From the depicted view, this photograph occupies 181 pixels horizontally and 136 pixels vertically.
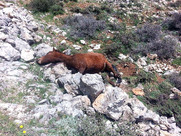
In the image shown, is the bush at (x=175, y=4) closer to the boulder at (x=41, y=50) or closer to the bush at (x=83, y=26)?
the bush at (x=83, y=26)

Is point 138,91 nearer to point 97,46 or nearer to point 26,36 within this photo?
point 97,46

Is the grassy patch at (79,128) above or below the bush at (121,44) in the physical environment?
above

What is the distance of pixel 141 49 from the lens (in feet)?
27.2

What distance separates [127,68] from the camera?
739 centimetres

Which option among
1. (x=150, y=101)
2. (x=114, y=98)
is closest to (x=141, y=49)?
(x=150, y=101)

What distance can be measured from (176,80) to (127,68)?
185 cm

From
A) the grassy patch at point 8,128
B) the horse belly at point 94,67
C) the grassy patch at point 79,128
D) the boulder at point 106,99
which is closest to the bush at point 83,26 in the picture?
the horse belly at point 94,67

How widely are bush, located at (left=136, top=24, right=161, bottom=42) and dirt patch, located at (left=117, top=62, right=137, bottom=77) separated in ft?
7.49

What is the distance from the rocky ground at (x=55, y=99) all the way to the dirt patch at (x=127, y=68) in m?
0.72

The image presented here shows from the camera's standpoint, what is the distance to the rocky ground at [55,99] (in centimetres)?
427

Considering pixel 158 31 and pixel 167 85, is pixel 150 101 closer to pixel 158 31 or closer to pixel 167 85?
pixel 167 85

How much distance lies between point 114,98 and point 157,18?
27.0ft

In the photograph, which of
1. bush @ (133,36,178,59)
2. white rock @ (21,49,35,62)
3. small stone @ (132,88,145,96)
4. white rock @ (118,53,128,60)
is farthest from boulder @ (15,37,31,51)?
bush @ (133,36,178,59)

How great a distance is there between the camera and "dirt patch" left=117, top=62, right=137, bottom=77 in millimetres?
7094
